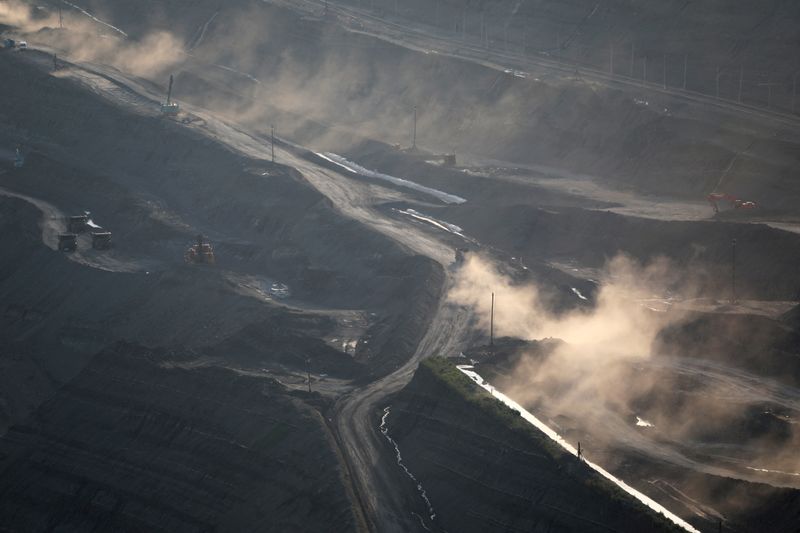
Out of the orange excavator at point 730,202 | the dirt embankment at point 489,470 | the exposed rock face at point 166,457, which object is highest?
the orange excavator at point 730,202

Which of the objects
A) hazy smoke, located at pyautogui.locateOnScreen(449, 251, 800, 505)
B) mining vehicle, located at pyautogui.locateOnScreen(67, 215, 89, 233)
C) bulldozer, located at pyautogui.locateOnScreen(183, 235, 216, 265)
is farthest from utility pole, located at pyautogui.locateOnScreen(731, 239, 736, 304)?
mining vehicle, located at pyautogui.locateOnScreen(67, 215, 89, 233)

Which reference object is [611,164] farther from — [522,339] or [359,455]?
[359,455]

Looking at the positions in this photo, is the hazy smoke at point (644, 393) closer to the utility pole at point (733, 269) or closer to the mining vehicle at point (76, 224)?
the utility pole at point (733, 269)

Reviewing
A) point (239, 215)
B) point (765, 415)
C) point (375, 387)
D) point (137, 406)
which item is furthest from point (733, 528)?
point (239, 215)

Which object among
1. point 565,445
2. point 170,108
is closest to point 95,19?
point 170,108

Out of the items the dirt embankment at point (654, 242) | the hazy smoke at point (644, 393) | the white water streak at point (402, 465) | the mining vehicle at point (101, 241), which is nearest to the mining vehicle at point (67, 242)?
the mining vehicle at point (101, 241)

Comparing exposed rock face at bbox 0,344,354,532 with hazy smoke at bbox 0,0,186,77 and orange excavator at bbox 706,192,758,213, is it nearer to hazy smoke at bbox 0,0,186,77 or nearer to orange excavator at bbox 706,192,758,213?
orange excavator at bbox 706,192,758,213

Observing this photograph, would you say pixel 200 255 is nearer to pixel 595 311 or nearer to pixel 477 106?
pixel 595 311
